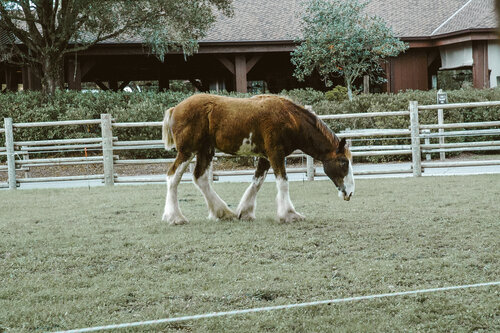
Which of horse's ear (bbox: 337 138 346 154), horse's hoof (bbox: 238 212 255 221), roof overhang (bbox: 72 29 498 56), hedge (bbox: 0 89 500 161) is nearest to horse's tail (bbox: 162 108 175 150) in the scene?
horse's hoof (bbox: 238 212 255 221)

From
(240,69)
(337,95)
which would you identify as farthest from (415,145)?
(240,69)

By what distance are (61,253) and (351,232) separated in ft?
9.57

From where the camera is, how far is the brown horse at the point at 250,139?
7.36 m

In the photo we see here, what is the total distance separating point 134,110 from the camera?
17953mm

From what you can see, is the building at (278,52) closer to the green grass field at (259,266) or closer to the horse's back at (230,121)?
the horse's back at (230,121)

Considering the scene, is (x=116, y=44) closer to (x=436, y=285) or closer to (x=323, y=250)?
(x=323, y=250)

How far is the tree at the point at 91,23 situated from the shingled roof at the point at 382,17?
12.0 feet

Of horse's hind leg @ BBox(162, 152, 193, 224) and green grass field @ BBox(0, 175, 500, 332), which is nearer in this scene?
green grass field @ BBox(0, 175, 500, 332)

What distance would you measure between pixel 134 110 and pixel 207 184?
10.8 metres

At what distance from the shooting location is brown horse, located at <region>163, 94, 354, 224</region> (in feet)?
24.1

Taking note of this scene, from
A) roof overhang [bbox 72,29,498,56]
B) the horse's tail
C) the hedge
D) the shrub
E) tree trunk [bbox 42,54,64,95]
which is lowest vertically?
the horse's tail

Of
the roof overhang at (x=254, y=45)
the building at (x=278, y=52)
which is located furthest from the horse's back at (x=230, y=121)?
the roof overhang at (x=254, y=45)

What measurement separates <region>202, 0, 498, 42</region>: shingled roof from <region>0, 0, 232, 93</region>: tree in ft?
12.0

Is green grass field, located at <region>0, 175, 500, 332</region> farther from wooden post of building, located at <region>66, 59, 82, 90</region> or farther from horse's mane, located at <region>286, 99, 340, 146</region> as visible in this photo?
wooden post of building, located at <region>66, 59, 82, 90</region>
